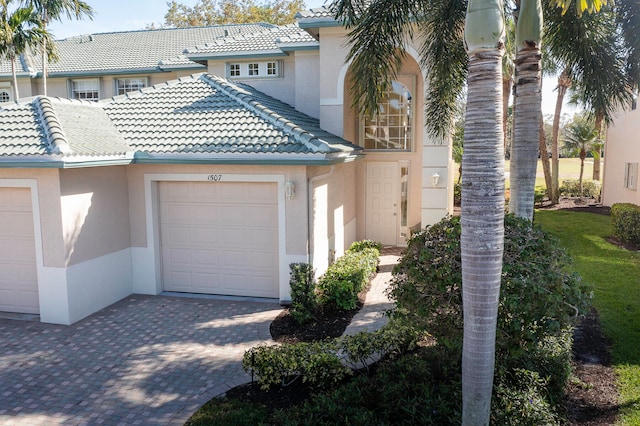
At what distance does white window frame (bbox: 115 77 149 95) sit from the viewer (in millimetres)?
20688

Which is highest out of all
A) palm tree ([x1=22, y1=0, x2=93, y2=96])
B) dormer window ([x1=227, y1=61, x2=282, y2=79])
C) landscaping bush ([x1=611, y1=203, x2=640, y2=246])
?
palm tree ([x1=22, y1=0, x2=93, y2=96])

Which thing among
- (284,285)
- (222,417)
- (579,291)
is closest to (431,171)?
(284,285)

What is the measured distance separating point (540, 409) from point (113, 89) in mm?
20223

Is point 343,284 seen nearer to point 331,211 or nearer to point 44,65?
point 331,211

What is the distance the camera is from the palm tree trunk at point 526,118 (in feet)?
28.5

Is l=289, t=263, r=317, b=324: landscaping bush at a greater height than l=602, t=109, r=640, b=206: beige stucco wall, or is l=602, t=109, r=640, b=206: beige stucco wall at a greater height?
l=602, t=109, r=640, b=206: beige stucco wall

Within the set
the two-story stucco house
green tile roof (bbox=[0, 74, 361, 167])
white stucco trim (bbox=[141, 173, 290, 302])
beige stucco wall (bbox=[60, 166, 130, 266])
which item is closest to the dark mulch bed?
white stucco trim (bbox=[141, 173, 290, 302])

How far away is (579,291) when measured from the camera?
20.5ft

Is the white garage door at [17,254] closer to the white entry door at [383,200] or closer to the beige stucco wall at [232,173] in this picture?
the beige stucco wall at [232,173]

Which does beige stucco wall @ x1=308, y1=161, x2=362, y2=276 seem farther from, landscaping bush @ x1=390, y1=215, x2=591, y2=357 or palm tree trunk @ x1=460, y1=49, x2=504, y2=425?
palm tree trunk @ x1=460, y1=49, x2=504, y2=425

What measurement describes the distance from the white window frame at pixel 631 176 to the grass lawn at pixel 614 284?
5.73 ft

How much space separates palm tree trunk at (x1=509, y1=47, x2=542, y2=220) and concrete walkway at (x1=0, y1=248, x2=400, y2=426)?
388 cm

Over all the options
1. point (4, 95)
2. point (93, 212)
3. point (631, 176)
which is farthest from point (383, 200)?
point (4, 95)

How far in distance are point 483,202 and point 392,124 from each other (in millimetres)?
12404
